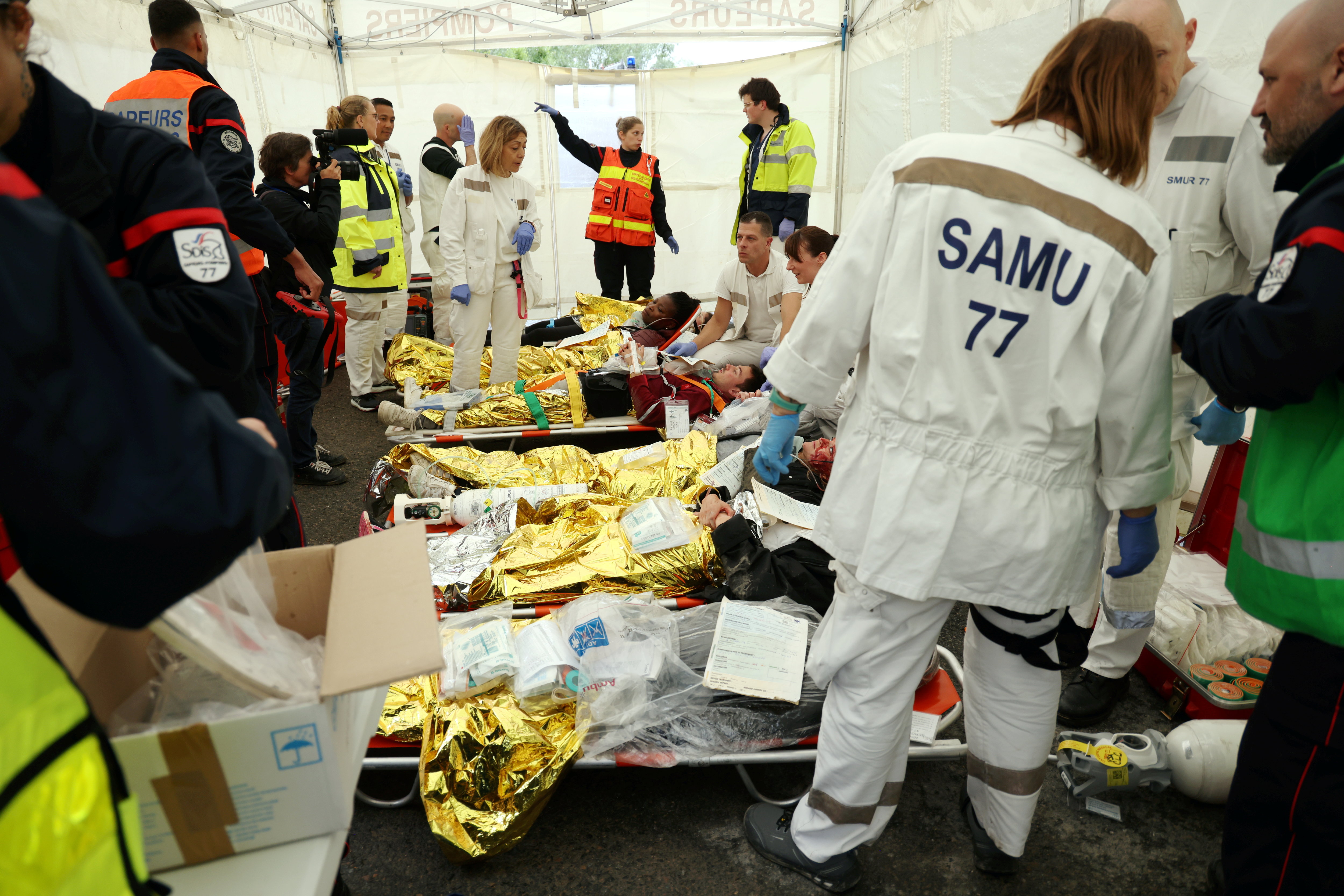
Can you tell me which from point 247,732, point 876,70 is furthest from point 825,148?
point 247,732

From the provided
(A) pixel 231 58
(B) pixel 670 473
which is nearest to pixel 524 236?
(B) pixel 670 473

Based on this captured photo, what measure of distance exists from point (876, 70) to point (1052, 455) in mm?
6612

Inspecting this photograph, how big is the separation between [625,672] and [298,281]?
2.63 metres

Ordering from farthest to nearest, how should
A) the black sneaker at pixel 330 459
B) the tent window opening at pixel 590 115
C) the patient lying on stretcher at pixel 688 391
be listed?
the tent window opening at pixel 590 115 → the black sneaker at pixel 330 459 → the patient lying on stretcher at pixel 688 391

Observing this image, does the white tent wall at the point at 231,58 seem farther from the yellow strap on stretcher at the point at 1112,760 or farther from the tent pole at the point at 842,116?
the tent pole at the point at 842,116

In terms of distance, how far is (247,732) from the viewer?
2.91 ft

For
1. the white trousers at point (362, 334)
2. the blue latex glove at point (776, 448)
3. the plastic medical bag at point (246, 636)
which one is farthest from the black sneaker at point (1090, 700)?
the white trousers at point (362, 334)

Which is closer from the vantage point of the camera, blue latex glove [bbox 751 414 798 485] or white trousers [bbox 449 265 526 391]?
blue latex glove [bbox 751 414 798 485]

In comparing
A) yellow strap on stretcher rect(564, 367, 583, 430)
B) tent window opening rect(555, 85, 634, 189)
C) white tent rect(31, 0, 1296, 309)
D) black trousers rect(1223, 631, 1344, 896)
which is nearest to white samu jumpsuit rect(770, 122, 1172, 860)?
black trousers rect(1223, 631, 1344, 896)

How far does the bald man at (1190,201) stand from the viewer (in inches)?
75.4

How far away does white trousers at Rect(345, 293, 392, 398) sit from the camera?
508 cm

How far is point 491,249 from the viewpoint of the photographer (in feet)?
16.1

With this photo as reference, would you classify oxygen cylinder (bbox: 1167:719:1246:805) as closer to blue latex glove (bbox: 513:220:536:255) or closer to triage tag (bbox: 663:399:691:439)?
triage tag (bbox: 663:399:691:439)

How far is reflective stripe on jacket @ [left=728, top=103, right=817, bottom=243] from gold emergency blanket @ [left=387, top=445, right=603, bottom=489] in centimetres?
302
